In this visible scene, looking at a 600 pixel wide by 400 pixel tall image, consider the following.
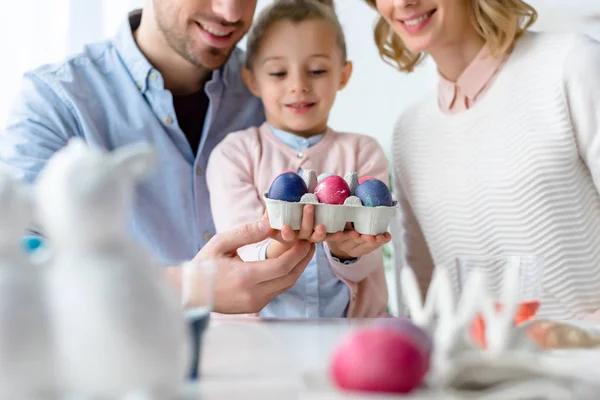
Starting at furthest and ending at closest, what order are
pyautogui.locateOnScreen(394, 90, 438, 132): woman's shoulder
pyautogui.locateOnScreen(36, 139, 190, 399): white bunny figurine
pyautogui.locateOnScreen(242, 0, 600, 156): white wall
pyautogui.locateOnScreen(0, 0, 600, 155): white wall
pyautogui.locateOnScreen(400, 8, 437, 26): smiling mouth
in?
pyautogui.locateOnScreen(242, 0, 600, 156): white wall, pyautogui.locateOnScreen(0, 0, 600, 155): white wall, pyautogui.locateOnScreen(394, 90, 438, 132): woman's shoulder, pyautogui.locateOnScreen(400, 8, 437, 26): smiling mouth, pyautogui.locateOnScreen(36, 139, 190, 399): white bunny figurine

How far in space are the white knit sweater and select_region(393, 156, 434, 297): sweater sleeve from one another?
0.11m

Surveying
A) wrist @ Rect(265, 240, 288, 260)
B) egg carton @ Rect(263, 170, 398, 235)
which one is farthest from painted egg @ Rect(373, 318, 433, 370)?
wrist @ Rect(265, 240, 288, 260)

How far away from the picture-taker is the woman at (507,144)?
5.28 ft

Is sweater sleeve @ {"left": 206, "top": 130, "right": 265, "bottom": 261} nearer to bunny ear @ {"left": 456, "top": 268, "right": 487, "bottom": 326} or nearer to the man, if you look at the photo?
the man

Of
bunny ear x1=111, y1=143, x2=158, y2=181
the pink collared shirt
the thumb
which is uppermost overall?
the pink collared shirt

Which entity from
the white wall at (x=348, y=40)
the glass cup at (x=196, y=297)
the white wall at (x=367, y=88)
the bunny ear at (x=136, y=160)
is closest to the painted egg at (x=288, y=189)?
the glass cup at (x=196, y=297)

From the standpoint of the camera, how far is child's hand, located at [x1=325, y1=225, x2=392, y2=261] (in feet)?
4.37

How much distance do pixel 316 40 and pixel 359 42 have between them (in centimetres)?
190

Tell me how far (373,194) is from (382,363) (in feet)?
2.41

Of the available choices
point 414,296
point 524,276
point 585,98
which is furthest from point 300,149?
point 414,296

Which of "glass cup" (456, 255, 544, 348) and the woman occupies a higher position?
the woman

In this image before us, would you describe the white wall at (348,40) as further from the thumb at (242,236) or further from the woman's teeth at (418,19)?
the thumb at (242,236)

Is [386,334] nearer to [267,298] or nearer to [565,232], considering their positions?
[267,298]

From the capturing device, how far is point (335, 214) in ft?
4.23
